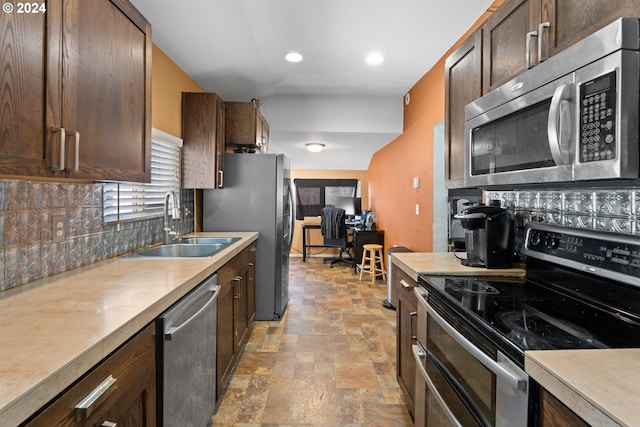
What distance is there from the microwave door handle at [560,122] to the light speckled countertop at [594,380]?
21.7 inches

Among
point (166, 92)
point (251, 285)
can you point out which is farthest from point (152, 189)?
point (251, 285)

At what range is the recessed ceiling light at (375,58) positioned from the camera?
3.10 m

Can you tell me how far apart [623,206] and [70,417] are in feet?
5.84

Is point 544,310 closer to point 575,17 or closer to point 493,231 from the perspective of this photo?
point 493,231

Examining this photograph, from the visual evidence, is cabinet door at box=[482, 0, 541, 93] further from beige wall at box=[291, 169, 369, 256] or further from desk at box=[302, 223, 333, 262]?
beige wall at box=[291, 169, 369, 256]

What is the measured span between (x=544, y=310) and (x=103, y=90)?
1820 millimetres

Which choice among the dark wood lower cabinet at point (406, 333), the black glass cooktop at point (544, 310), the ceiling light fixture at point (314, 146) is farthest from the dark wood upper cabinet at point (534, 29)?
the ceiling light fixture at point (314, 146)

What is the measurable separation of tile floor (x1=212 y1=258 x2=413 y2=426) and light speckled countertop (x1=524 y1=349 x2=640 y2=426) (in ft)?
4.61

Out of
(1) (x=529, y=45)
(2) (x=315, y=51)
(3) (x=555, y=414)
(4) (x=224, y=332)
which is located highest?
(2) (x=315, y=51)

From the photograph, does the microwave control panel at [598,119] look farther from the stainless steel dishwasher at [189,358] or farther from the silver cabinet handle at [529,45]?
the stainless steel dishwasher at [189,358]

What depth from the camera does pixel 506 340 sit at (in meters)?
0.91

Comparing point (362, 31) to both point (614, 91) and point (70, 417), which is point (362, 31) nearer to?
point (614, 91)

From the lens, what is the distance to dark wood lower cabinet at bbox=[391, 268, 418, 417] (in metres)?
1.79

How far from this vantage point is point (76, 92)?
1195mm
